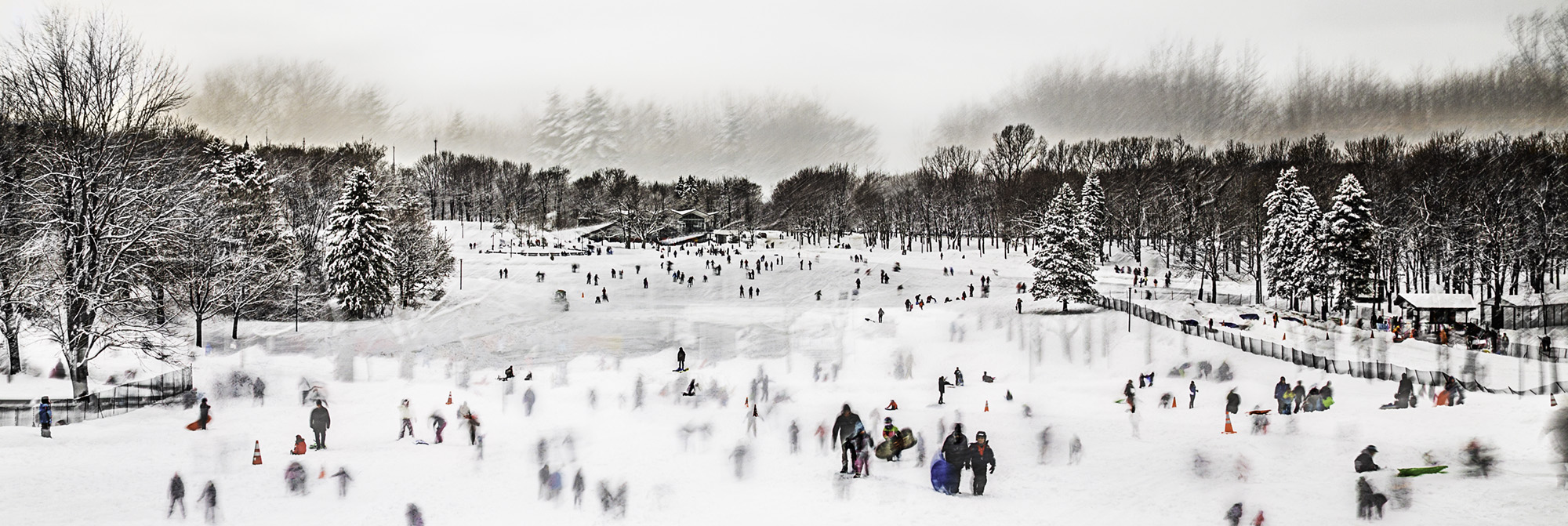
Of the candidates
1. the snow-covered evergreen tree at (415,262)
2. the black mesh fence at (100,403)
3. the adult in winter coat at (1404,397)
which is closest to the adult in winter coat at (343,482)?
the black mesh fence at (100,403)

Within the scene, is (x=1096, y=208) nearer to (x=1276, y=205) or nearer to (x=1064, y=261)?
(x=1276, y=205)

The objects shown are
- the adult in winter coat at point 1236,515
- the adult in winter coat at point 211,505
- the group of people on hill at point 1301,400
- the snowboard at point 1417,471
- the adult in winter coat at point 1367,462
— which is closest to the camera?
the adult in winter coat at point 1236,515

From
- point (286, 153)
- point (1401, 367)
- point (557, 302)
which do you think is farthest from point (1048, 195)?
point (286, 153)

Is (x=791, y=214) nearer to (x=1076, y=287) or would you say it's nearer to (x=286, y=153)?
(x=286, y=153)

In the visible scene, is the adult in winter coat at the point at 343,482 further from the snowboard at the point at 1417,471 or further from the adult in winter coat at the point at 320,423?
the snowboard at the point at 1417,471

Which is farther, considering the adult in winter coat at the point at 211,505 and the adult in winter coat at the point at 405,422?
the adult in winter coat at the point at 405,422

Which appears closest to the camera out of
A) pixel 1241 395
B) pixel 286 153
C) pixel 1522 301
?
pixel 1241 395

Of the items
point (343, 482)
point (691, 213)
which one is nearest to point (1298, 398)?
point (343, 482)

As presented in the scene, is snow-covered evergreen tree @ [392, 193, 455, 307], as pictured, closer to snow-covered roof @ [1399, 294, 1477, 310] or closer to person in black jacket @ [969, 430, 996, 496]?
person in black jacket @ [969, 430, 996, 496]
